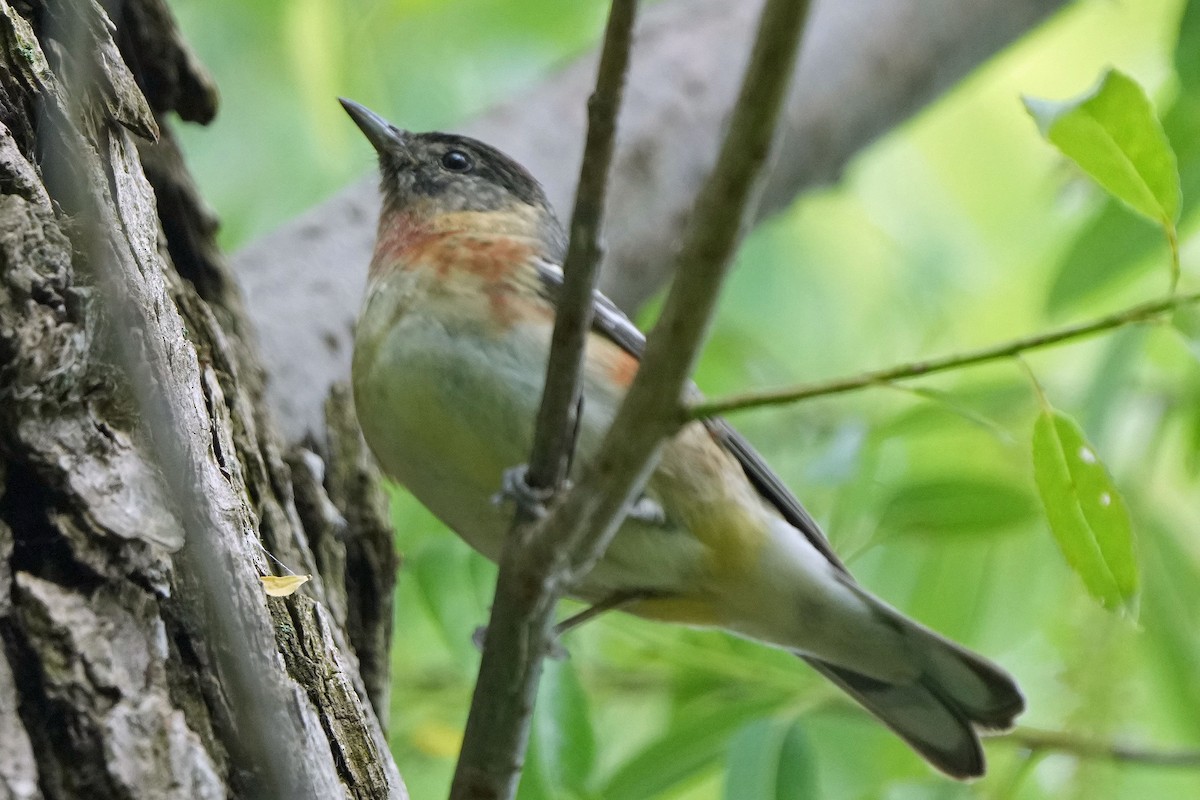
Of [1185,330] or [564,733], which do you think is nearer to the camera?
[1185,330]

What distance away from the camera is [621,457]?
4.90 feet

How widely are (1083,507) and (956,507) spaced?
4.82 feet

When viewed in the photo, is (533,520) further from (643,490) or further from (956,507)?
(956,507)

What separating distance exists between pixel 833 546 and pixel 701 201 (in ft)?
7.77

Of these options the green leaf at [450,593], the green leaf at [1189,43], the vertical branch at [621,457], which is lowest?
the vertical branch at [621,457]

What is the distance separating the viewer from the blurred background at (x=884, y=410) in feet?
10.4

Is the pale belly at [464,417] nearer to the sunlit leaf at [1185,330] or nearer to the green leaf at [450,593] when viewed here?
the green leaf at [450,593]

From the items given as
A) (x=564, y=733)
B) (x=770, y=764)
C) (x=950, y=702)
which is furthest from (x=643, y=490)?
(x=950, y=702)

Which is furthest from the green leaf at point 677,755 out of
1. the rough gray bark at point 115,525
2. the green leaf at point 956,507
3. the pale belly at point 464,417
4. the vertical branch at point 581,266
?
the vertical branch at point 581,266

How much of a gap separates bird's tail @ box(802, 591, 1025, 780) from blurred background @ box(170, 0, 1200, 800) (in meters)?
0.11

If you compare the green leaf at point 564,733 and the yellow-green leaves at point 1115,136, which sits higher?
the yellow-green leaves at point 1115,136

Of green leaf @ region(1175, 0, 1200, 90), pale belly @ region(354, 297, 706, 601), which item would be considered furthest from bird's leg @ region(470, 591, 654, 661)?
green leaf @ region(1175, 0, 1200, 90)

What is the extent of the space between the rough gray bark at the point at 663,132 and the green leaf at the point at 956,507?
3.98 ft

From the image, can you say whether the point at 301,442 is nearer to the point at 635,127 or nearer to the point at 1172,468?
the point at 635,127
